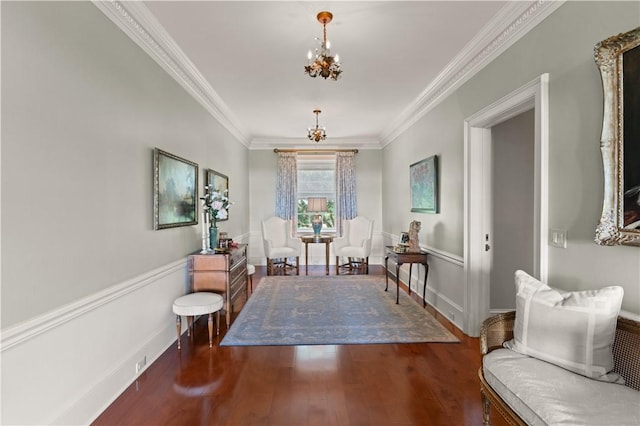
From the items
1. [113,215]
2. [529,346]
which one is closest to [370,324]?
[529,346]

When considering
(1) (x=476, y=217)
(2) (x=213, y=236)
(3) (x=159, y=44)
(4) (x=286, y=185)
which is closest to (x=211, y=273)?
(2) (x=213, y=236)

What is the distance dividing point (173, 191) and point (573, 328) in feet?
10.8

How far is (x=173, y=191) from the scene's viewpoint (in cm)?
313

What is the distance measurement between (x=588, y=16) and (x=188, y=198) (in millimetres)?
3642

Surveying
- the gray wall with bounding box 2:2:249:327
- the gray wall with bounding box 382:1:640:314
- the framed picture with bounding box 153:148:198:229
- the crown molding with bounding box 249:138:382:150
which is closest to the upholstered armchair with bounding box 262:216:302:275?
the crown molding with bounding box 249:138:382:150

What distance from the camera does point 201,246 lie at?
3.94 meters

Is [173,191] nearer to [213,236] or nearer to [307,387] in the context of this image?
[213,236]

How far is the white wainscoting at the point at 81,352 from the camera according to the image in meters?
1.53

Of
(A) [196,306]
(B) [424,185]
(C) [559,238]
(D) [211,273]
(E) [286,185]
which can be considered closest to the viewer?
(C) [559,238]

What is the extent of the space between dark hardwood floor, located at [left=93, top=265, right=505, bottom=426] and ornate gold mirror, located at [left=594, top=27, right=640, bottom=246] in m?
1.42

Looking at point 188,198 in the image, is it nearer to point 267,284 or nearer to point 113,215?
point 113,215

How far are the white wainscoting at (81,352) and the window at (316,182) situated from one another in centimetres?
485

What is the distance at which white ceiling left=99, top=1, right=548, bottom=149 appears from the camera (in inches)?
95.9

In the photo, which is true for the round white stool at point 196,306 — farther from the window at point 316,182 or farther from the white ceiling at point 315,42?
the window at point 316,182
